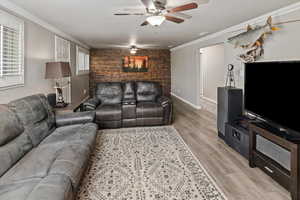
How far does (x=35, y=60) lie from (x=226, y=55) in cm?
401

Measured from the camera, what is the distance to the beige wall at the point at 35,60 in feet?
9.58

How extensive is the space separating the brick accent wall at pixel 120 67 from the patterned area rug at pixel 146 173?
580 centimetres

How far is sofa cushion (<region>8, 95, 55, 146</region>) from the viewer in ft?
7.45

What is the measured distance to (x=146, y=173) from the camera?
8.22 ft

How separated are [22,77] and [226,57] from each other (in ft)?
13.6

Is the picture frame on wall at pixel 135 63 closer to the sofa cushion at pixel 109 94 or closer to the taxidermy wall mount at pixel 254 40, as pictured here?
the sofa cushion at pixel 109 94

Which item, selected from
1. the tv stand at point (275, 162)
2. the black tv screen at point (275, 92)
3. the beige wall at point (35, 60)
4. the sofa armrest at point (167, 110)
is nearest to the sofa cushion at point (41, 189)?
the beige wall at point (35, 60)

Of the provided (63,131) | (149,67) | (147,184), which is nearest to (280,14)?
(147,184)

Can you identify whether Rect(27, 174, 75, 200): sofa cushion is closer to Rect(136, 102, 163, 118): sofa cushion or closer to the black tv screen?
the black tv screen

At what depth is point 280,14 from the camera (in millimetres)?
3031

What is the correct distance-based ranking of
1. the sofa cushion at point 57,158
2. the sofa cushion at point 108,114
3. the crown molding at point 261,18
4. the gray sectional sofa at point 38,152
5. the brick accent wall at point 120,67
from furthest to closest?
the brick accent wall at point 120,67 < the sofa cushion at point 108,114 < the crown molding at point 261,18 < the sofa cushion at point 57,158 < the gray sectional sofa at point 38,152

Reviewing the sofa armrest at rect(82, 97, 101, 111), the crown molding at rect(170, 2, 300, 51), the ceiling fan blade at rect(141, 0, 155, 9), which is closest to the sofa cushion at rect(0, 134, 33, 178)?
the ceiling fan blade at rect(141, 0, 155, 9)

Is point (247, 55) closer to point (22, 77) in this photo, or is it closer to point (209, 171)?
point (209, 171)

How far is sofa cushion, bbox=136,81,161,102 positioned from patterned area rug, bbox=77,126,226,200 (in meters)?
1.65
